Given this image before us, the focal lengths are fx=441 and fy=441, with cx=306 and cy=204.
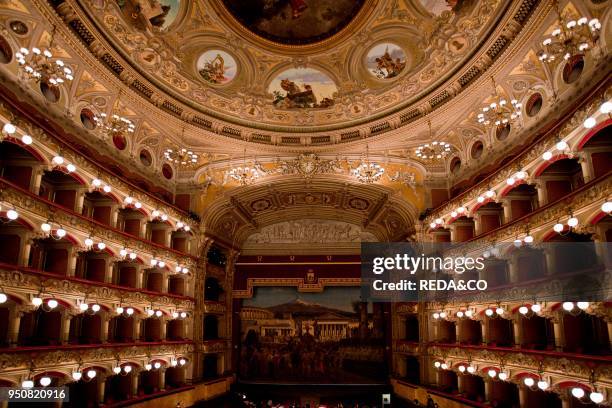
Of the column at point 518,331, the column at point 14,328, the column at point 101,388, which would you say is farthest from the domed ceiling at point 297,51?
the column at point 101,388

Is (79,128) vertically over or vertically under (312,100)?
under

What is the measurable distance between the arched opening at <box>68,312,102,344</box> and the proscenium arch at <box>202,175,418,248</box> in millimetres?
7821

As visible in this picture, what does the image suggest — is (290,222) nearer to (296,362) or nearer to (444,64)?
(296,362)

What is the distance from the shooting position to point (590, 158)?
11.8 m

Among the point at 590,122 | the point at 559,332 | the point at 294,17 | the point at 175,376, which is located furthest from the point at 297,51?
the point at 175,376

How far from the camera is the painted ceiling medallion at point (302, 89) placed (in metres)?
20.8

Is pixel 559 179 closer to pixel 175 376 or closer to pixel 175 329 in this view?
pixel 175 329

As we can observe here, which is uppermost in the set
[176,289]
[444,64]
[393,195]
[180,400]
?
[444,64]

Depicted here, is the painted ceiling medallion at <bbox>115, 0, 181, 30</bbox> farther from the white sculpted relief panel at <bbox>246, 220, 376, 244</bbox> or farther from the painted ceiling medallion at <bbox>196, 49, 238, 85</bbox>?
the white sculpted relief panel at <bbox>246, 220, 376, 244</bbox>

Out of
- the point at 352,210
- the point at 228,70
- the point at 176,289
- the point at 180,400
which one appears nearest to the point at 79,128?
the point at 228,70

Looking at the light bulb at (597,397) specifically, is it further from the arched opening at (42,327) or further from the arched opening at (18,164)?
the arched opening at (18,164)

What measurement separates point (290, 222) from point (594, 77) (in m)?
20.6

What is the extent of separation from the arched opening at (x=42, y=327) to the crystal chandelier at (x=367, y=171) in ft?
45.2

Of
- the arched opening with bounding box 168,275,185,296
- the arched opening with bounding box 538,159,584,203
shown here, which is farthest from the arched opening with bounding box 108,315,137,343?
the arched opening with bounding box 538,159,584,203
